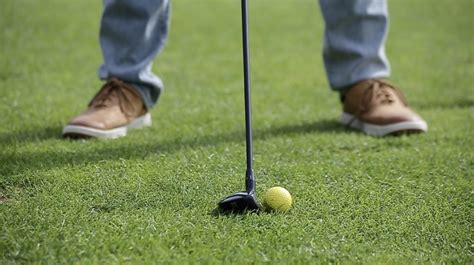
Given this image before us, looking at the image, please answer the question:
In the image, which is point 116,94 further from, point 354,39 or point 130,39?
point 354,39

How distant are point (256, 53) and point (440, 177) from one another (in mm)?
2267

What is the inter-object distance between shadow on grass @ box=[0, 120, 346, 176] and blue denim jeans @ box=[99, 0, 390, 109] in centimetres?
26

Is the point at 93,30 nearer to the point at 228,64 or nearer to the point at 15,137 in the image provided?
the point at 228,64

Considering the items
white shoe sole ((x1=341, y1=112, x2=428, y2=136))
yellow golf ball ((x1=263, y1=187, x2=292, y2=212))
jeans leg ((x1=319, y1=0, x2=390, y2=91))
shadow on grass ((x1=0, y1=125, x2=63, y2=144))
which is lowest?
white shoe sole ((x1=341, y1=112, x2=428, y2=136))

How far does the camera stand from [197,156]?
7.51 ft

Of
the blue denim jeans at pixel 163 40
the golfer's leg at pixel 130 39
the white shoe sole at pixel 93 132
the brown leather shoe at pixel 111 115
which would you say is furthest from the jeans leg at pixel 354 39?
the white shoe sole at pixel 93 132

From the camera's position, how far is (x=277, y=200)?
181cm

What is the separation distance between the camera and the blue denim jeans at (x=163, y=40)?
105 inches

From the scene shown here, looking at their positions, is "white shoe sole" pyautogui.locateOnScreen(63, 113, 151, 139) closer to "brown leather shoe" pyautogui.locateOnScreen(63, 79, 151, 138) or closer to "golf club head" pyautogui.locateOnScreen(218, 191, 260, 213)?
"brown leather shoe" pyautogui.locateOnScreen(63, 79, 151, 138)

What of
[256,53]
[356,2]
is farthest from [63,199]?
[256,53]

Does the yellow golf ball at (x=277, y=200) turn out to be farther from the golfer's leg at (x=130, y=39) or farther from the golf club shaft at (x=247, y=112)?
the golfer's leg at (x=130, y=39)

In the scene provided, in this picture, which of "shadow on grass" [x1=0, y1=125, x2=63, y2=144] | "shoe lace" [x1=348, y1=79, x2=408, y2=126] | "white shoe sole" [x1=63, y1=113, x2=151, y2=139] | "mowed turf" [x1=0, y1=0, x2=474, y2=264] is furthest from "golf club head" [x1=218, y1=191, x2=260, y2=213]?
"shoe lace" [x1=348, y1=79, x2=408, y2=126]

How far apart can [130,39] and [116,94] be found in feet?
0.68

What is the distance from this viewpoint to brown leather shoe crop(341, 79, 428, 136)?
8.84ft
